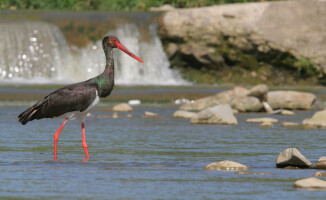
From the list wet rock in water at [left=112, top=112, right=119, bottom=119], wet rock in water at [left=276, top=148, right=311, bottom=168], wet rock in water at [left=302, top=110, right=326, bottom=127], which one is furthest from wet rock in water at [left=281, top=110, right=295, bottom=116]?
wet rock in water at [left=276, top=148, right=311, bottom=168]

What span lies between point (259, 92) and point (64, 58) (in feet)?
28.1

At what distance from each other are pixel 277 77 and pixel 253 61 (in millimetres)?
948

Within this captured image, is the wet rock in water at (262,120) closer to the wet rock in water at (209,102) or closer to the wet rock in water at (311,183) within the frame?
the wet rock in water at (209,102)

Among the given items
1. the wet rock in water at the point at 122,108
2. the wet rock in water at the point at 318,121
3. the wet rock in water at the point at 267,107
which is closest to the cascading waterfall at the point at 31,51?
the wet rock in water at the point at 122,108

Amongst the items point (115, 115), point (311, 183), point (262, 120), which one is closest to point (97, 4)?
point (115, 115)

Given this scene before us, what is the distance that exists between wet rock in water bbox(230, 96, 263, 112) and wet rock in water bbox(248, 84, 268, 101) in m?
0.47

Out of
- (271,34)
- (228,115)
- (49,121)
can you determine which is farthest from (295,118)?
(271,34)

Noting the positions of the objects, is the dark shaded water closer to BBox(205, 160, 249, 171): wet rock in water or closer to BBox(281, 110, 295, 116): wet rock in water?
BBox(205, 160, 249, 171): wet rock in water

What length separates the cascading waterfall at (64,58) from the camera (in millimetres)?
26172

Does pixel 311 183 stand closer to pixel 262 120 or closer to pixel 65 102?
pixel 65 102

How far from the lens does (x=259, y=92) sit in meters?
20.4

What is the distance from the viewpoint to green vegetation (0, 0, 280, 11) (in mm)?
30984

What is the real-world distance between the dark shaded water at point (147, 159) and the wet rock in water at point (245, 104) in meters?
2.35

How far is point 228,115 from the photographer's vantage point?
53.4 ft
